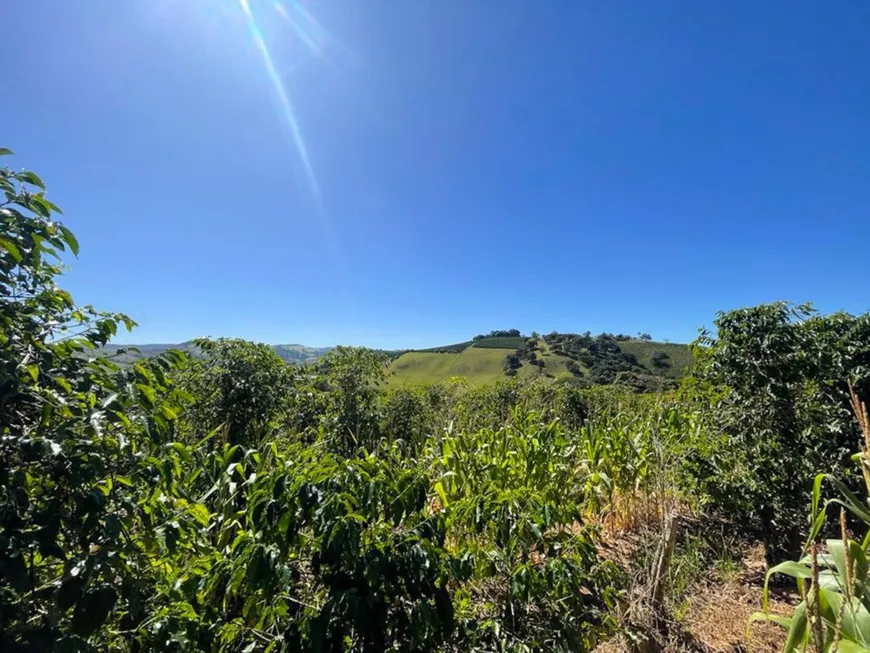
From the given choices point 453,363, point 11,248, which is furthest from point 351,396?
point 453,363

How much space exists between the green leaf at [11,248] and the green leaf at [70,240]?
171mm

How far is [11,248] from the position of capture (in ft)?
3.68

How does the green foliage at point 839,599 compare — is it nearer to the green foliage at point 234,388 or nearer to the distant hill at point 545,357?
the green foliage at point 234,388

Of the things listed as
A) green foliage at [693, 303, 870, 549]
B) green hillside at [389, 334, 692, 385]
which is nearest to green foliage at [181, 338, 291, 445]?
green foliage at [693, 303, 870, 549]

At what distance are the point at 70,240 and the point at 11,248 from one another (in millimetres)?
243

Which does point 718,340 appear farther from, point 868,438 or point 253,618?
point 253,618

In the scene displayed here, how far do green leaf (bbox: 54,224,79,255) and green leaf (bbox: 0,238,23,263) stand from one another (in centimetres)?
17

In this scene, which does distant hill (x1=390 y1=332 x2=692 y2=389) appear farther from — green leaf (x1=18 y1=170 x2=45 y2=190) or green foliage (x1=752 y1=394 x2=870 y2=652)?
green leaf (x1=18 y1=170 x2=45 y2=190)

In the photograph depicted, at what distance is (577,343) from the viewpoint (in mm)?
65000

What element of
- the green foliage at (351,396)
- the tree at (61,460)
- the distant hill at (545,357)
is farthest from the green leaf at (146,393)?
the distant hill at (545,357)

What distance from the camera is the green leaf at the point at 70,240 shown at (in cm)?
133

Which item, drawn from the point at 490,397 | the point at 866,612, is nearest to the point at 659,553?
the point at 866,612

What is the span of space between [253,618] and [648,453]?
3888 mm

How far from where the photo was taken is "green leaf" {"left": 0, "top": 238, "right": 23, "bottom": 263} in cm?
112
